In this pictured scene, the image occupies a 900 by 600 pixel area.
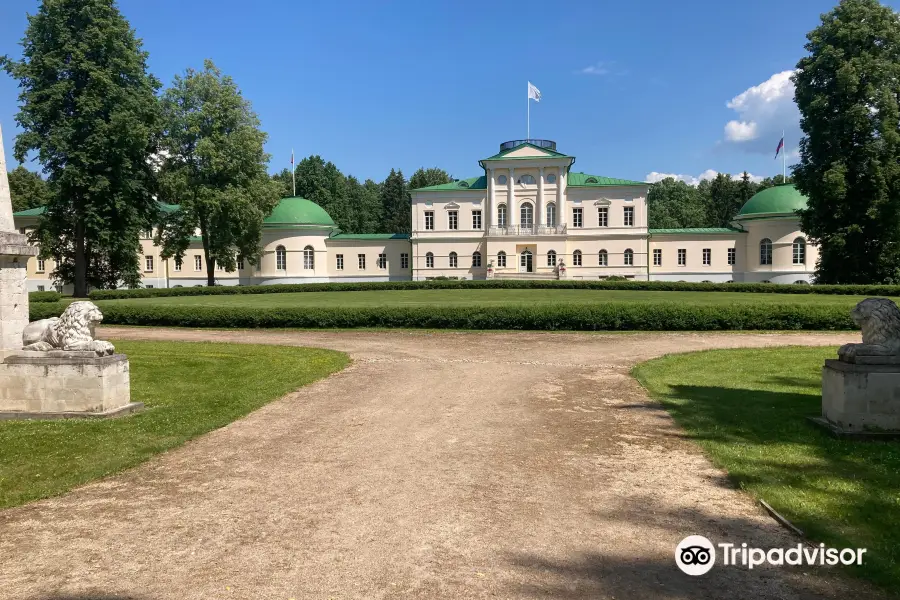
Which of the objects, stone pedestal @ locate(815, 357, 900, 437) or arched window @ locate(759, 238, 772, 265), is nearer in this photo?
stone pedestal @ locate(815, 357, 900, 437)

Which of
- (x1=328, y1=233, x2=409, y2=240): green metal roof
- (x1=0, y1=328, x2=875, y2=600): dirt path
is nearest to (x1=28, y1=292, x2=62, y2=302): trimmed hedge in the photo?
(x1=0, y1=328, x2=875, y2=600): dirt path

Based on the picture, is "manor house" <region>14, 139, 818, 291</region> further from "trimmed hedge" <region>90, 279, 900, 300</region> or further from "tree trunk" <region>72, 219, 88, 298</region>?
"tree trunk" <region>72, 219, 88, 298</region>

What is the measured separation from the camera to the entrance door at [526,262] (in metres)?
53.9

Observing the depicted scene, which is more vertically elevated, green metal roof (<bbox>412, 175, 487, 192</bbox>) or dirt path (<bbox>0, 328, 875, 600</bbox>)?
green metal roof (<bbox>412, 175, 487, 192</bbox>)

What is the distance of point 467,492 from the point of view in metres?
5.15

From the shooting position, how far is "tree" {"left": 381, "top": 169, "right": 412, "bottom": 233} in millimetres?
76625

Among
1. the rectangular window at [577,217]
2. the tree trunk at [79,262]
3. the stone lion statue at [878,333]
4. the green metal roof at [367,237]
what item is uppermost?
the rectangular window at [577,217]

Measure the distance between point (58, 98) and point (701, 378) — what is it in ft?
116

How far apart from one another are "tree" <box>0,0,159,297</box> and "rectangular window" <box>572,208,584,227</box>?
36.4m

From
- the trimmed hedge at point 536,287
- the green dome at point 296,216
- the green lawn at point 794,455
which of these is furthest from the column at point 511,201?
the green lawn at point 794,455

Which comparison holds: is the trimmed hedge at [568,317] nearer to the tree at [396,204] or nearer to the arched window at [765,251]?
the arched window at [765,251]

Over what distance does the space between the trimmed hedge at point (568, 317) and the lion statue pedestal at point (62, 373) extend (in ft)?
38.5

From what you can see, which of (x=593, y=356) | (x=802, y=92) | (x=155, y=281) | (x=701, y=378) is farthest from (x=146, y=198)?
(x=802, y=92)

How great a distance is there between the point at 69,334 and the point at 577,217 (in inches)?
1984
